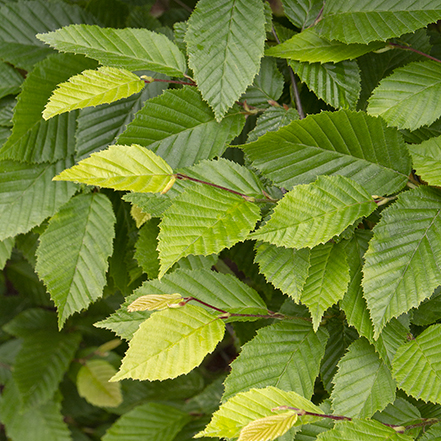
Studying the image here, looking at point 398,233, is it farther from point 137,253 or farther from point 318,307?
point 137,253

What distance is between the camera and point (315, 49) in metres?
0.63

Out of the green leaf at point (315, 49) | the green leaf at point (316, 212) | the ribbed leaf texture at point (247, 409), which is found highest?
the green leaf at point (315, 49)

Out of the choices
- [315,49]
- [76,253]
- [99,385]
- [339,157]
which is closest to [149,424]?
[99,385]

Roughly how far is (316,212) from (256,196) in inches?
4.2

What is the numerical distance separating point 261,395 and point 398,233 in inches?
10.5

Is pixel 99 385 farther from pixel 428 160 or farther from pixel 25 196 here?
pixel 428 160

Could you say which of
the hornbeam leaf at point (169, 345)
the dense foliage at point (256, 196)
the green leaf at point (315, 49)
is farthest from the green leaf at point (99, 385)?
the green leaf at point (315, 49)

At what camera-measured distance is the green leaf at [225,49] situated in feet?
2.02

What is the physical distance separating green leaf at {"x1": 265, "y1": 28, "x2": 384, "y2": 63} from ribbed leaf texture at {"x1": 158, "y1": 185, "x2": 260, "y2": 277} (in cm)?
25

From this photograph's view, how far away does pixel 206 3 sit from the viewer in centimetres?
65

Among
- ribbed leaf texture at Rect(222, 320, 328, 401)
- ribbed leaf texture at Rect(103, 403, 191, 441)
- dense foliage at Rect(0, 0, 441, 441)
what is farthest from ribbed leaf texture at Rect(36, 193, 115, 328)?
ribbed leaf texture at Rect(103, 403, 191, 441)

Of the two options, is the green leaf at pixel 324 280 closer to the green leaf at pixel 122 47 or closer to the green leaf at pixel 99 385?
the green leaf at pixel 122 47

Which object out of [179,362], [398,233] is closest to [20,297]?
[179,362]

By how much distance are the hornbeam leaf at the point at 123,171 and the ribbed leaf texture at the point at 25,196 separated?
30 cm
